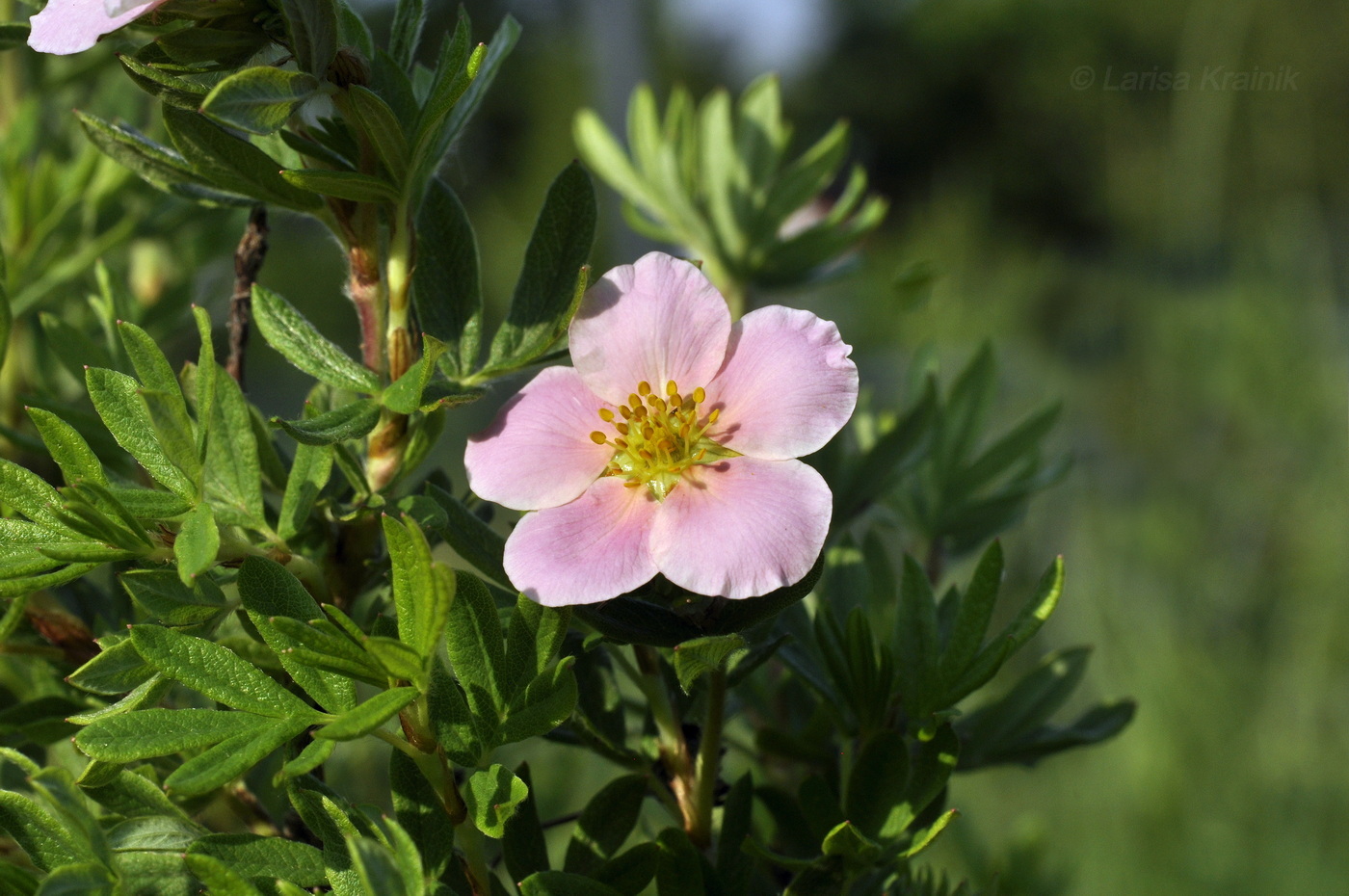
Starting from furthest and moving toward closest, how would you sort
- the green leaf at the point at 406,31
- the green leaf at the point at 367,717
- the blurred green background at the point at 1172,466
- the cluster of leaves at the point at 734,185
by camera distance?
the blurred green background at the point at 1172,466
the cluster of leaves at the point at 734,185
the green leaf at the point at 406,31
the green leaf at the point at 367,717

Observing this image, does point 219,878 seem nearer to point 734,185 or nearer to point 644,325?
point 644,325

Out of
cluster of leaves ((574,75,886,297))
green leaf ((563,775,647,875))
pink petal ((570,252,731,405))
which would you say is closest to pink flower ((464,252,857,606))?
pink petal ((570,252,731,405))

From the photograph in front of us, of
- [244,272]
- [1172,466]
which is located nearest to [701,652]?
[244,272]

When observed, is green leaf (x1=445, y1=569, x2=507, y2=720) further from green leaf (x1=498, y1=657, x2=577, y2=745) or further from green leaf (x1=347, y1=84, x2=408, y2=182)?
green leaf (x1=347, y1=84, x2=408, y2=182)

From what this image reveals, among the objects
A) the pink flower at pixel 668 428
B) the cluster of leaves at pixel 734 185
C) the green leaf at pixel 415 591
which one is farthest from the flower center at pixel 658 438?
the cluster of leaves at pixel 734 185

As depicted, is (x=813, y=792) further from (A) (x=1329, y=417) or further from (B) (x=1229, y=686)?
(A) (x=1329, y=417)

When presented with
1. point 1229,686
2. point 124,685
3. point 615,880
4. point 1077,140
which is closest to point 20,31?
point 124,685

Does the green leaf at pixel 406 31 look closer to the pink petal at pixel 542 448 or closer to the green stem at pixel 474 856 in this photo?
the pink petal at pixel 542 448
